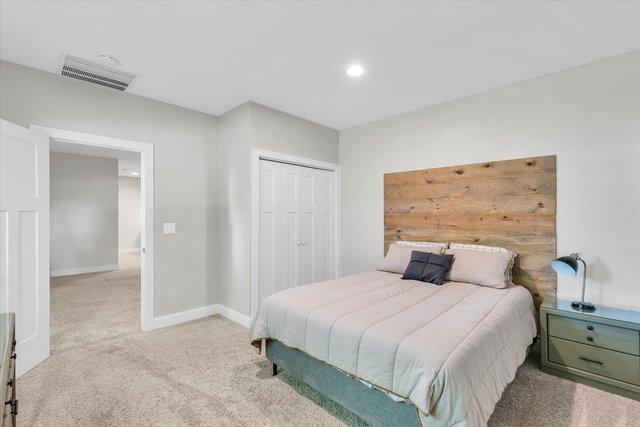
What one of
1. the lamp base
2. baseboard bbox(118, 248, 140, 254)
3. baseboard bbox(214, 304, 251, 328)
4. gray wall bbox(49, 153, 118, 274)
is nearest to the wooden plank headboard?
the lamp base

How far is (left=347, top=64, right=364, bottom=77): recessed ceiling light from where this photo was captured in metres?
2.65

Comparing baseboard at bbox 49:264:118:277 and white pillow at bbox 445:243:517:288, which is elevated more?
white pillow at bbox 445:243:517:288

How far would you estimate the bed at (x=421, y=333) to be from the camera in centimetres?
145

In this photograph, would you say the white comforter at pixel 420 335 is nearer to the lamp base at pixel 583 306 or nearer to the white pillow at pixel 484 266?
the white pillow at pixel 484 266

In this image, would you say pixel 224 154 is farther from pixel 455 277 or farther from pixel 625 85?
pixel 625 85

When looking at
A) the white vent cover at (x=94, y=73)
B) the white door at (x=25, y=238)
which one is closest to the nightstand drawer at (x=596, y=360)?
the white door at (x=25, y=238)

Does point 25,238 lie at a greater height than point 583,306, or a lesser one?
greater

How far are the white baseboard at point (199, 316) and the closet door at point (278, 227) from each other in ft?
1.01

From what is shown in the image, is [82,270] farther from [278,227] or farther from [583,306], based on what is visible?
[583,306]

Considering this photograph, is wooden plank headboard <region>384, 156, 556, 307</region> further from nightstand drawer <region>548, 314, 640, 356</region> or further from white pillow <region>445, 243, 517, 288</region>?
nightstand drawer <region>548, 314, 640, 356</region>

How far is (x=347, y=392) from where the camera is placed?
1787 mm

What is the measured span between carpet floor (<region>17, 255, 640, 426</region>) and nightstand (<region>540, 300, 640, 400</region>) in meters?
0.09

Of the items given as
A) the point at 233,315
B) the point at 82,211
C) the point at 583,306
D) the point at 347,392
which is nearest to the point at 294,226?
the point at 233,315

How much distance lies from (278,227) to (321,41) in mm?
2079
